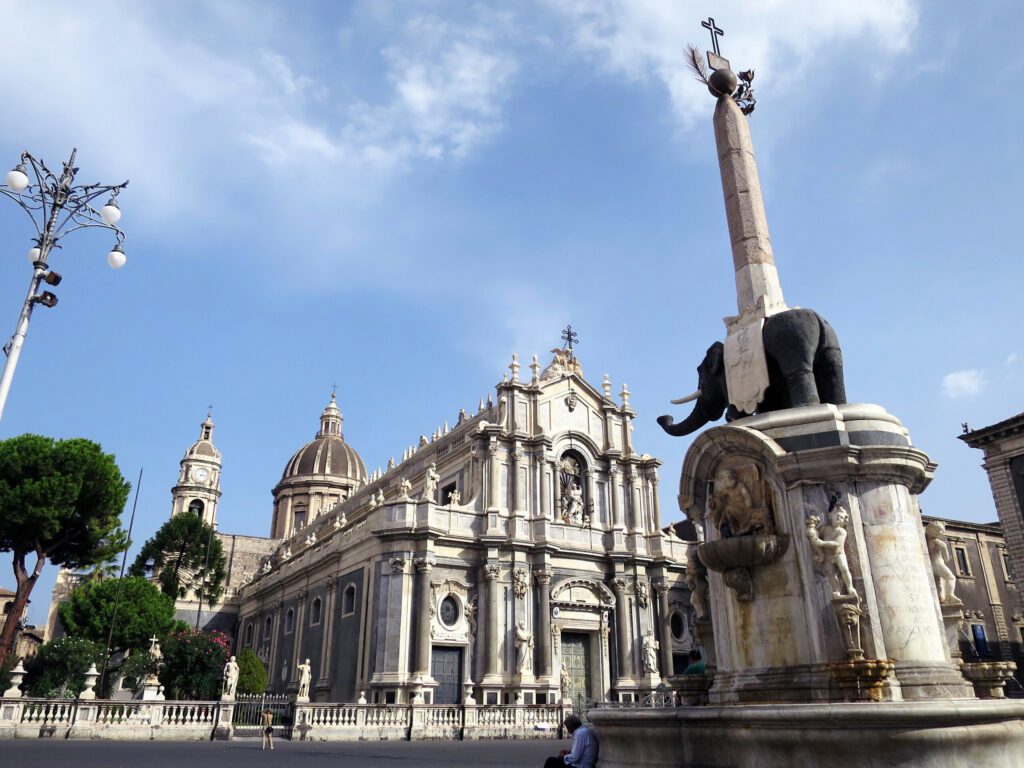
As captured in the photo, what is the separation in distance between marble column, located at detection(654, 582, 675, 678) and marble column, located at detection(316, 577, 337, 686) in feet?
49.8

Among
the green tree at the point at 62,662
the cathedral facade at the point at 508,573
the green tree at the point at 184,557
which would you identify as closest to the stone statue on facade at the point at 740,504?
the cathedral facade at the point at 508,573

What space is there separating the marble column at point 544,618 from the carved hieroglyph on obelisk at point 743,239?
24035 mm

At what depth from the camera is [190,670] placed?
114ft

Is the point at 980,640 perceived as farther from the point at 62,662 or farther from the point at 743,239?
the point at 62,662

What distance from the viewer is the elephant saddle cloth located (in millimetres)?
9789

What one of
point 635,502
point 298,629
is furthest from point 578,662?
point 298,629

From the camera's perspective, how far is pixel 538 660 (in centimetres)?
3181

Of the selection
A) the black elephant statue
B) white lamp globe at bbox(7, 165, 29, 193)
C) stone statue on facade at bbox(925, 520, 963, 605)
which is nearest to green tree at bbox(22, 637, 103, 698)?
white lamp globe at bbox(7, 165, 29, 193)

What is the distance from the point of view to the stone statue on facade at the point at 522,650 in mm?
30672

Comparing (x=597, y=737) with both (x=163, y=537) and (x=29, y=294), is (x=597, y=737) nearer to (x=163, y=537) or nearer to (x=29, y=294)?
(x=29, y=294)

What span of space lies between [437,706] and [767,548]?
1954 cm

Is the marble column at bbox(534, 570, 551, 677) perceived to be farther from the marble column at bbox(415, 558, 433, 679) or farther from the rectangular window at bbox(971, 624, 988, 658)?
the rectangular window at bbox(971, 624, 988, 658)

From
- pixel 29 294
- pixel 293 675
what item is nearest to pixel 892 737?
pixel 29 294

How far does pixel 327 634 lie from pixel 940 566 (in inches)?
1206
